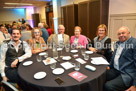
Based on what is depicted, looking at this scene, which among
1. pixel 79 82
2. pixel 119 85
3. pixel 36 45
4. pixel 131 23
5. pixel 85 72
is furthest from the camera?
pixel 131 23

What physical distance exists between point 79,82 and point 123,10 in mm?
3371

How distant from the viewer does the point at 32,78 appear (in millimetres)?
1187

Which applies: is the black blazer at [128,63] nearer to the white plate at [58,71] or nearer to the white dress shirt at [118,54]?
the white dress shirt at [118,54]

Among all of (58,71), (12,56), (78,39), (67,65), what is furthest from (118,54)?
(12,56)

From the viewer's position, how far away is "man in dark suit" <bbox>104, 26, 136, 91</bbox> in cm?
143

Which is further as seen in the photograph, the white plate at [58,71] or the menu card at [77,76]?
the white plate at [58,71]

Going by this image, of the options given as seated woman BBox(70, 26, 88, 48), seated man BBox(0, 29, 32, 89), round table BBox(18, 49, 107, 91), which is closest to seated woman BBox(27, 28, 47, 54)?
seated man BBox(0, 29, 32, 89)

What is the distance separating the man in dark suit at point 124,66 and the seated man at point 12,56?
4.82 ft

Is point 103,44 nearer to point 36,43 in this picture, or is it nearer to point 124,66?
point 124,66

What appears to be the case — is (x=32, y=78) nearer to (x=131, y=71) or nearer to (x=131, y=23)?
(x=131, y=71)

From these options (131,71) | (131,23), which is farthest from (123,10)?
(131,71)

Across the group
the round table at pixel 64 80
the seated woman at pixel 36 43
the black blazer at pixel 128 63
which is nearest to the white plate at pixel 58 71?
the round table at pixel 64 80

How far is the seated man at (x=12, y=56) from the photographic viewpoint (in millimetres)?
1656

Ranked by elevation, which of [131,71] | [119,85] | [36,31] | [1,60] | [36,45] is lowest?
[119,85]
